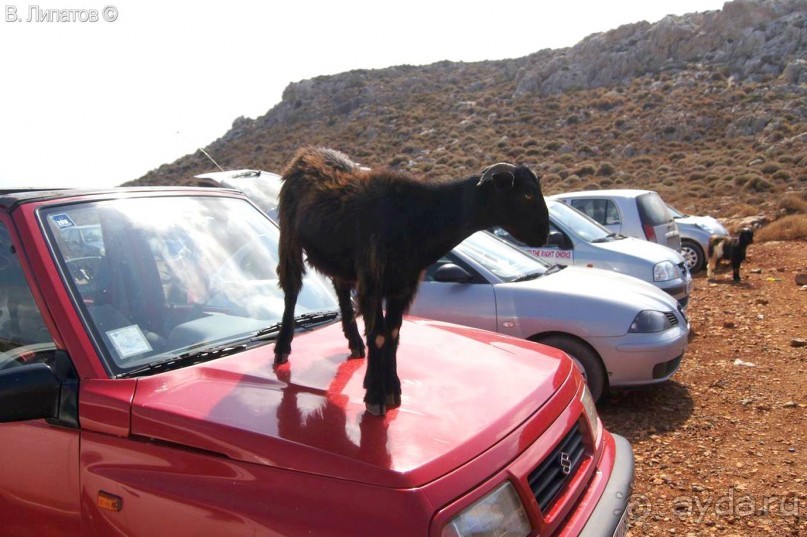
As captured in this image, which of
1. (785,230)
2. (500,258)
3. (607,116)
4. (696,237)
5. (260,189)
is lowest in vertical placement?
(785,230)

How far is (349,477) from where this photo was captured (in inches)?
70.2

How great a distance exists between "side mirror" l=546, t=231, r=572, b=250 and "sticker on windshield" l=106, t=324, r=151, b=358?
5916 millimetres

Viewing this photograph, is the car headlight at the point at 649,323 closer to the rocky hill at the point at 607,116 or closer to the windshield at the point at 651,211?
the windshield at the point at 651,211

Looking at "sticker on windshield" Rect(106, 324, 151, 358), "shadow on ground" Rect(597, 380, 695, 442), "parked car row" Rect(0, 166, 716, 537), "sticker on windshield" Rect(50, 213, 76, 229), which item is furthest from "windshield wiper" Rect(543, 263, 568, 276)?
"sticker on windshield" Rect(50, 213, 76, 229)

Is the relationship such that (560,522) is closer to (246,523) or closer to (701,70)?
(246,523)

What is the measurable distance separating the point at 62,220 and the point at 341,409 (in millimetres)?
1488

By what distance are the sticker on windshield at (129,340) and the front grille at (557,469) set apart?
1.57 meters

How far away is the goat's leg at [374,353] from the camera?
219cm

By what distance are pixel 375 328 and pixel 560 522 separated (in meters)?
0.95

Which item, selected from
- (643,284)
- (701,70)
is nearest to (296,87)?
(701,70)

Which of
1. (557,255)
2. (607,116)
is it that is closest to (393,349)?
(557,255)

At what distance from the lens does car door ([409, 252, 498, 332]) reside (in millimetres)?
5406

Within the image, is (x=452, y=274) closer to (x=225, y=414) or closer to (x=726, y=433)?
(x=726, y=433)

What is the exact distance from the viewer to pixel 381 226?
2.41 metres
